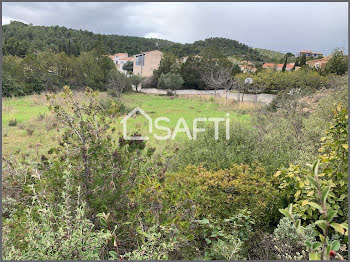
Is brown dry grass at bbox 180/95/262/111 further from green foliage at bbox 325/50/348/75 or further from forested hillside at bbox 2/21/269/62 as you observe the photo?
forested hillside at bbox 2/21/269/62

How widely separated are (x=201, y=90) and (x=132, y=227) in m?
35.6

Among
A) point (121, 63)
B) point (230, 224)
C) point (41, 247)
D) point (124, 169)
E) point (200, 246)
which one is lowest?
point (200, 246)

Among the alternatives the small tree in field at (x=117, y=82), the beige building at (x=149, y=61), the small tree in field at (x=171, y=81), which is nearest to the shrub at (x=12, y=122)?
the small tree in field at (x=117, y=82)

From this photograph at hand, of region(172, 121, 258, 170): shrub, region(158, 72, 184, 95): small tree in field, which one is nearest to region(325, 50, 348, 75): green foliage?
region(158, 72, 184, 95): small tree in field

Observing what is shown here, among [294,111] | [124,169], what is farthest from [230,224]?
[294,111]

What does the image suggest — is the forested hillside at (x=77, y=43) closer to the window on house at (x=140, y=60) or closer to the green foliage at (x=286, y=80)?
the window on house at (x=140, y=60)

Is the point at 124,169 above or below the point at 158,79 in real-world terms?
below

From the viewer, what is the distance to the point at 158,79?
36.3 metres

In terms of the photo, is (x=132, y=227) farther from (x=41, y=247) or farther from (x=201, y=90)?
(x=201, y=90)

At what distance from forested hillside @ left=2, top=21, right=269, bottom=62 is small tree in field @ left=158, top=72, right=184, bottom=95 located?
1016cm

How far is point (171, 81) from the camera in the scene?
34656 mm

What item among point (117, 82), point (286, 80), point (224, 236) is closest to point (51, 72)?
point (117, 82)

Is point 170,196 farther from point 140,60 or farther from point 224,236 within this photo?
point 140,60

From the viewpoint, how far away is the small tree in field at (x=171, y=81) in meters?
34.6
